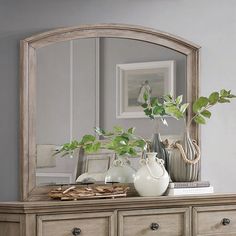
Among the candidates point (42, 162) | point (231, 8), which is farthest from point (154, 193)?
point (231, 8)

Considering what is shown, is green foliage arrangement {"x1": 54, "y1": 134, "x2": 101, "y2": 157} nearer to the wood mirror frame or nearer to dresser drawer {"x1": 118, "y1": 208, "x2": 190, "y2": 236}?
the wood mirror frame

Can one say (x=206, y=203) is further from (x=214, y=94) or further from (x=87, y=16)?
(x=87, y=16)

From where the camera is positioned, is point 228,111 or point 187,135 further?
point 228,111

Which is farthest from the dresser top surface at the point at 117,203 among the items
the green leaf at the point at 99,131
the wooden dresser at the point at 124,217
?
the green leaf at the point at 99,131

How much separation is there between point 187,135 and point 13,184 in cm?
97

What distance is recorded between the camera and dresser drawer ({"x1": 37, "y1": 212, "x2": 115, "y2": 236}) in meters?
3.30

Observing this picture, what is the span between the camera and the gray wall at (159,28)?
11.8 ft

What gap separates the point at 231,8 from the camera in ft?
13.6

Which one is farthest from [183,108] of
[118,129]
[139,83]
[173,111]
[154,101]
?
[118,129]

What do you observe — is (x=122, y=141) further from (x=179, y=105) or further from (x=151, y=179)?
(x=179, y=105)

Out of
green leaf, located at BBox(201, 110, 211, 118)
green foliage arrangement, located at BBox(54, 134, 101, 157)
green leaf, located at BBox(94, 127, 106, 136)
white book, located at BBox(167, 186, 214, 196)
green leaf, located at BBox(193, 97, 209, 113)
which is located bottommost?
white book, located at BBox(167, 186, 214, 196)

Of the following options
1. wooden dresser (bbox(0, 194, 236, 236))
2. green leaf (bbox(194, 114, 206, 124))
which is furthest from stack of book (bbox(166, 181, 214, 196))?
green leaf (bbox(194, 114, 206, 124))

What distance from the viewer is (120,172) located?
3740 millimetres

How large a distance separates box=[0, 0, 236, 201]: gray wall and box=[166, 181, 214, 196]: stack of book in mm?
249
